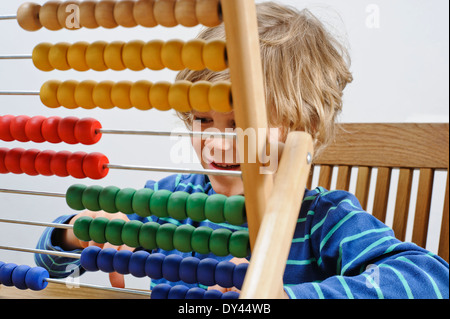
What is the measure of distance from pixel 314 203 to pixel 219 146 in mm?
170

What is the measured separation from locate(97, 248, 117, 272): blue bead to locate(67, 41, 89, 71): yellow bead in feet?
0.79

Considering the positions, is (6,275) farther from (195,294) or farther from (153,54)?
(153,54)

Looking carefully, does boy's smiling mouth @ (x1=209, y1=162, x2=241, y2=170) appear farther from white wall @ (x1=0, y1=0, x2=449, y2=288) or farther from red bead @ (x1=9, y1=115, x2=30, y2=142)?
white wall @ (x1=0, y1=0, x2=449, y2=288)

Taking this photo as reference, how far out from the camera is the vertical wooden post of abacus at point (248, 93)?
16.7 inches

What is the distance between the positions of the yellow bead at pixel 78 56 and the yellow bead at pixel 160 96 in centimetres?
9

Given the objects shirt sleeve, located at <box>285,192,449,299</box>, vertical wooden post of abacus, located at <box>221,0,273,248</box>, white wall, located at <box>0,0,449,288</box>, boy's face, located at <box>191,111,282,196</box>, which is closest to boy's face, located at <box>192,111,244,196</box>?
boy's face, located at <box>191,111,282,196</box>

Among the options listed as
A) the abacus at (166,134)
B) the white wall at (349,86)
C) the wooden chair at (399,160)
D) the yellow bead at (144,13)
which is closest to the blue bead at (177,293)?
the abacus at (166,134)

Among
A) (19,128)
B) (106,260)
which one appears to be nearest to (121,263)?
(106,260)

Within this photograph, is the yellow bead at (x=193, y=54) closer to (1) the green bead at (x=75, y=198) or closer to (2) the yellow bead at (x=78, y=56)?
(2) the yellow bead at (x=78, y=56)

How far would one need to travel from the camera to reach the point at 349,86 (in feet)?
4.73

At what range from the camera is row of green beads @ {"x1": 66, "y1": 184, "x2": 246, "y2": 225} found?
54 centimetres

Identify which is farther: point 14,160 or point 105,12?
point 14,160

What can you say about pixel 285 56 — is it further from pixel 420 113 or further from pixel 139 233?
pixel 420 113

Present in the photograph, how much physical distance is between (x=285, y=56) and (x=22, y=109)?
1.14 meters
